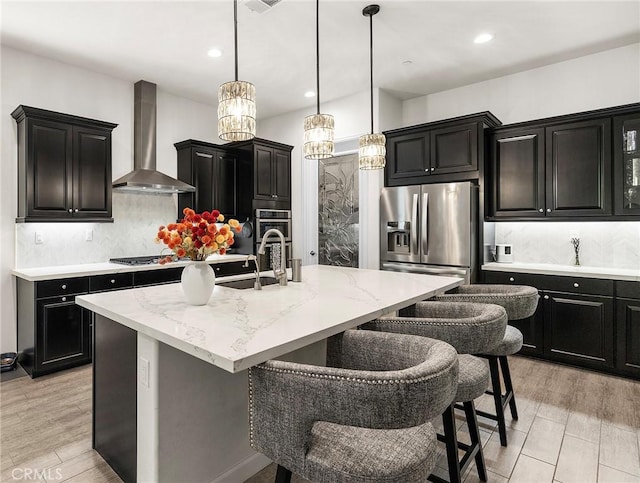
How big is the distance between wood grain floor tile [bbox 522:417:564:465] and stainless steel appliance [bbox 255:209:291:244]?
3492mm

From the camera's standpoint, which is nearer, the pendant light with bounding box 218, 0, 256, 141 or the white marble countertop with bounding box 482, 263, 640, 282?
the pendant light with bounding box 218, 0, 256, 141

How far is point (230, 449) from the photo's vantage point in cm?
183

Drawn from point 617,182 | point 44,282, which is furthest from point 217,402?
point 617,182

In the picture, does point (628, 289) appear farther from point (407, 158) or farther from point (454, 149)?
point (407, 158)

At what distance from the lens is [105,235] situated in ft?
13.8

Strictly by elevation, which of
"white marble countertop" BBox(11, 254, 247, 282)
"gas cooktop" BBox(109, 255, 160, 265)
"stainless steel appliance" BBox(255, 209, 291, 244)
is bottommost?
"white marble countertop" BBox(11, 254, 247, 282)

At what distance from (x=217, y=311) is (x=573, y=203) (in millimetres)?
3464

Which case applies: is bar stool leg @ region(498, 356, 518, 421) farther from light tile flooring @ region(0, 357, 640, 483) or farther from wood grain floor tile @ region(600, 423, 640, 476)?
wood grain floor tile @ region(600, 423, 640, 476)

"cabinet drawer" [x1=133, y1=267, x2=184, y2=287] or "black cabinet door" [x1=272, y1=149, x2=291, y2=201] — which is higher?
"black cabinet door" [x1=272, y1=149, x2=291, y2=201]

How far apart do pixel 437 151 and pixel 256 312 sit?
319cm

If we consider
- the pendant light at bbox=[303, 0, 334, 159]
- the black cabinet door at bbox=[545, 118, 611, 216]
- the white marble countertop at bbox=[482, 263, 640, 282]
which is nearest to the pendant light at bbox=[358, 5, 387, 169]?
the pendant light at bbox=[303, 0, 334, 159]

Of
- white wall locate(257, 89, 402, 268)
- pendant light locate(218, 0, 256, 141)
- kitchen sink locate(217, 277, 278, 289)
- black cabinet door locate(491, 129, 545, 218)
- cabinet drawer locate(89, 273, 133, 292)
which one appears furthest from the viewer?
white wall locate(257, 89, 402, 268)

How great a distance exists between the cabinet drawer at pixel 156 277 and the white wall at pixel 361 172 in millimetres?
1980

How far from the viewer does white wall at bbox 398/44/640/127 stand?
3604 mm
